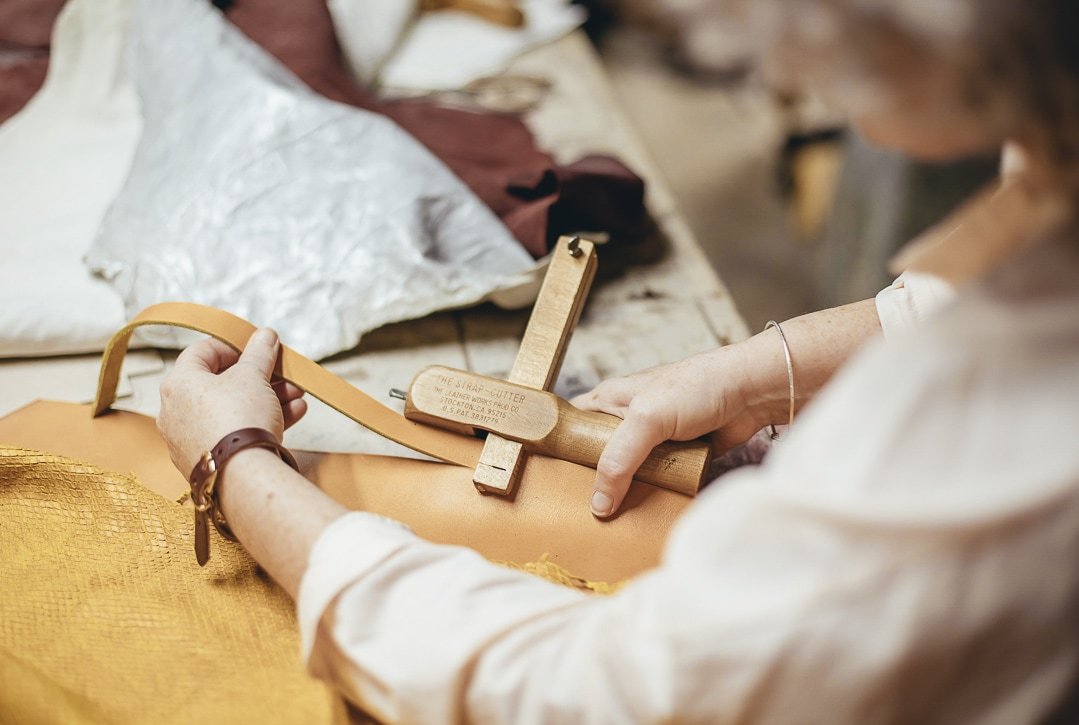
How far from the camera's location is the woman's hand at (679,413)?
0.73m

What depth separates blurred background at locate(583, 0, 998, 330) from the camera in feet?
5.81

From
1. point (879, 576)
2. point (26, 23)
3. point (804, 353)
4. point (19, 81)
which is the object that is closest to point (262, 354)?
point (804, 353)

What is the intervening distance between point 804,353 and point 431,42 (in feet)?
3.65

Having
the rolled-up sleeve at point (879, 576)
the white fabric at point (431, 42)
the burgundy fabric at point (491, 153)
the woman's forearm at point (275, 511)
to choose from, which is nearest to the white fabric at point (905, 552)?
the rolled-up sleeve at point (879, 576)

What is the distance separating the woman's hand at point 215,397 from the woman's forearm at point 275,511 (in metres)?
0.05

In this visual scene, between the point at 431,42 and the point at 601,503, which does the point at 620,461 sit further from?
the point at 431,42

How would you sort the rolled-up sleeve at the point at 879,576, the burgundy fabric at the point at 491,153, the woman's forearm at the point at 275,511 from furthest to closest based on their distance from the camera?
the burgundy fabric at the point at 491,153, the woman's forearm at the point at 275,511, the rolled-up sleeve at the point at 879,576

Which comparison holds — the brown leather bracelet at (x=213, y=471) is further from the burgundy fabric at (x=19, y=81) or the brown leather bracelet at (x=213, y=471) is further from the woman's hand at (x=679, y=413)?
the burgundy fabric at (x=19, y=81)

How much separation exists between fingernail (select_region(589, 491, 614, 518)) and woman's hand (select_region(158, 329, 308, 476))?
0.85 feet

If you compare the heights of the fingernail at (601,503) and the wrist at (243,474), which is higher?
the wrist at (243,474)

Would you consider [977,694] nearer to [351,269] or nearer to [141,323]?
[141,323]

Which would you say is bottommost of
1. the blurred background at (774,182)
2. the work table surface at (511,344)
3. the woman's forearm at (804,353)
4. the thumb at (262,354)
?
the blurred background at (774,182)

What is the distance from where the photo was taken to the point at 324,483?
0.77m

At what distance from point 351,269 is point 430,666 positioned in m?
0.66
